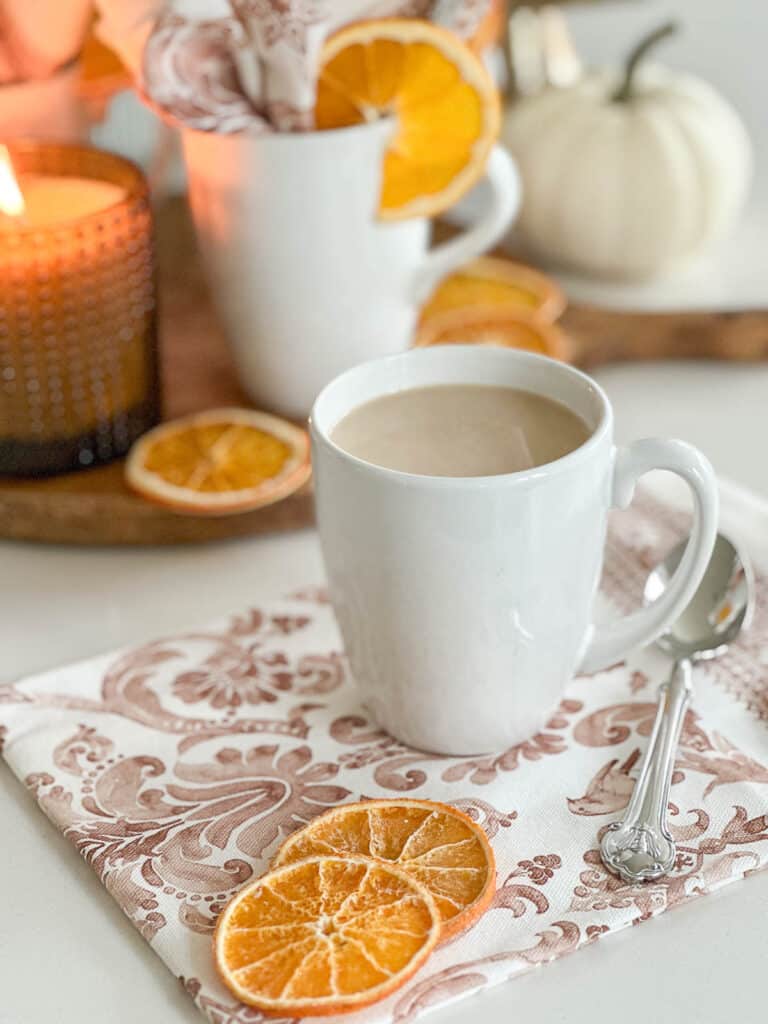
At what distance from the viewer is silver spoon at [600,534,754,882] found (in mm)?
580

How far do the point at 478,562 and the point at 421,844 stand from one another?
12cm

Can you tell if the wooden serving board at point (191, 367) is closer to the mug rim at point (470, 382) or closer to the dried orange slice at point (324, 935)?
the mug rim at point (470, 382)

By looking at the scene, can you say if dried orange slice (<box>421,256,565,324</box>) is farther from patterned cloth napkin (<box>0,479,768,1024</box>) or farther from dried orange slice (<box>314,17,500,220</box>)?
patterned cloth napkin (<box>0,479,768,1024</box>)

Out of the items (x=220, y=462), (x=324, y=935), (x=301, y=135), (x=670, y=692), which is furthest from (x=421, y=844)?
(x=301, y=135)

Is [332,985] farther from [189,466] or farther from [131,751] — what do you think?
[189,466]

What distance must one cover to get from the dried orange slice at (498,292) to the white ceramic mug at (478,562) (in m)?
0.37

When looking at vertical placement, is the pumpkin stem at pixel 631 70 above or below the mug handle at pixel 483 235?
above

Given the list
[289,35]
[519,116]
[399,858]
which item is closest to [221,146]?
[289,35]

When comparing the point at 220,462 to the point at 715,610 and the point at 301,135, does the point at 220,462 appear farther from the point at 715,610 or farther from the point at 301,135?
the point at 715,610

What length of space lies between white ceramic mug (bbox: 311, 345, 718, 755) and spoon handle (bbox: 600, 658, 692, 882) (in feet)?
0.15

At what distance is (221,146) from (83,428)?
7.8 inches

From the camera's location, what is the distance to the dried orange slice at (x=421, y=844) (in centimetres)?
55

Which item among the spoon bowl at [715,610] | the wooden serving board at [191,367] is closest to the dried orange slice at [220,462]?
the wooden serving board at [191,367]

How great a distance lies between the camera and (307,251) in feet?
2.84
